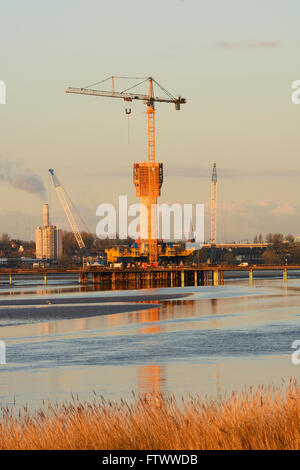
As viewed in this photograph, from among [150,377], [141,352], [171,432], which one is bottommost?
[141,352]

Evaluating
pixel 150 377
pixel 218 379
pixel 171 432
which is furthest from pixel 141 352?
pixel 171 432

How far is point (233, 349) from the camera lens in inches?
1959

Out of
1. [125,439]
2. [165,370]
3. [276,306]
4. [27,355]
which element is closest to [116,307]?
[276,306]

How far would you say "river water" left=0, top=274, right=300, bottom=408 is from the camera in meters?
35.3

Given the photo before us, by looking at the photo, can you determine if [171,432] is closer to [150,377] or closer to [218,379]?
[218,379]

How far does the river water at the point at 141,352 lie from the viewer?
116ft

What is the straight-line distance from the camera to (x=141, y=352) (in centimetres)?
4881

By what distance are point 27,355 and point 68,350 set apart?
11.6ft

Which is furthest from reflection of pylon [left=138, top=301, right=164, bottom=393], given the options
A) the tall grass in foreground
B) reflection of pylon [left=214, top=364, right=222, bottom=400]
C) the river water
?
the tall grass in foreground

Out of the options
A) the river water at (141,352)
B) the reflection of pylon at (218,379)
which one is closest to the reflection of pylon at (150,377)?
the river water at (141,352)

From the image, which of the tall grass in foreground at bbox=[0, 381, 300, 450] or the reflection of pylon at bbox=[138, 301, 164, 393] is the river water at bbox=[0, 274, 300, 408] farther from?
the tall grass in foreground at bbox=[0, 381, 300, 450]

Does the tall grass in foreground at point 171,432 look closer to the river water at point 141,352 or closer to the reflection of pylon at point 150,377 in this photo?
the river water at point 141,352

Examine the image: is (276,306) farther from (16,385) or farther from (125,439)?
(125,439)
